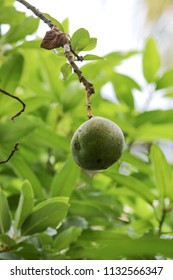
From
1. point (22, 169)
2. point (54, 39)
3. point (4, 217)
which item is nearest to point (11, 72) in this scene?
point (22, 169)

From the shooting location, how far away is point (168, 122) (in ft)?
4.42

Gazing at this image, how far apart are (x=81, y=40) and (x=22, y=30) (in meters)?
0.35

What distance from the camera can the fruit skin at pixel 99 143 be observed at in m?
0.62

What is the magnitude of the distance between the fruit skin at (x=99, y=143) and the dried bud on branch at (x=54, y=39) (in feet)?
0.32

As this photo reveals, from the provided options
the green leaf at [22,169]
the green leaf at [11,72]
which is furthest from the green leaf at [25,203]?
the green leaf at [11,72]

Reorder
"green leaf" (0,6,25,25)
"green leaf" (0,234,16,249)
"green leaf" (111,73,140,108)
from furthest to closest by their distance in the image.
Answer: "green leaf" (111,73,140,108) → "green leaf" (0,6,25,25) → "green leaf" (0,234,16,249)

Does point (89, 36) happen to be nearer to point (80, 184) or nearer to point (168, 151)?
point (80, 184)

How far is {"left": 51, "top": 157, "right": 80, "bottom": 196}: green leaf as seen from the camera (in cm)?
102

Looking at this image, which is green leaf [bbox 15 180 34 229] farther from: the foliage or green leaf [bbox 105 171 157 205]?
green leaf [bbox 105 171 157 205]

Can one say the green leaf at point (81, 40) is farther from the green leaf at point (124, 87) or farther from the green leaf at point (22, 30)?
the green leaf at point (124, 87)

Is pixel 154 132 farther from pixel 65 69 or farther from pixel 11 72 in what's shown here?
pixel 65 69

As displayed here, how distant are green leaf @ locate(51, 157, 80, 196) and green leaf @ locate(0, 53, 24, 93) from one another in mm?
184

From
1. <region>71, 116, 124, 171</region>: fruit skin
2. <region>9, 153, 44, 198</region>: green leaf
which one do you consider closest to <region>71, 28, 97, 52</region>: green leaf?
<region>71, 116, 124, 171</region>: fruit skin
